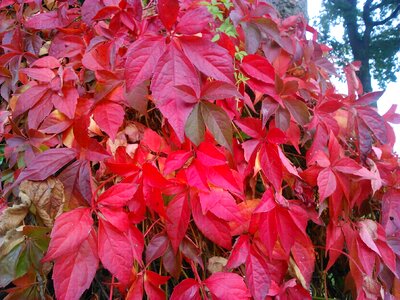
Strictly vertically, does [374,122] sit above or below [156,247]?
above

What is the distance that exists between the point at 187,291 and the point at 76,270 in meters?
0.15

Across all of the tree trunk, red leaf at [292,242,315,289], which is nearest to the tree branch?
the tree trunk

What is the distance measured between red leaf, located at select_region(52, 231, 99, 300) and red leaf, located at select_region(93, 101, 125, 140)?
0.50 feet

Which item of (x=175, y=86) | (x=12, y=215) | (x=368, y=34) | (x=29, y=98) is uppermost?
(x=175, y=86)

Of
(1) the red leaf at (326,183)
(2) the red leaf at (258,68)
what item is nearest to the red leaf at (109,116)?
(2) the red leaf at (258,68)

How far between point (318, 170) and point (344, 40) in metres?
4.70

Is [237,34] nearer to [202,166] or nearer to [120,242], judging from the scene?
[202,166]

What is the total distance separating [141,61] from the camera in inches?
21.0

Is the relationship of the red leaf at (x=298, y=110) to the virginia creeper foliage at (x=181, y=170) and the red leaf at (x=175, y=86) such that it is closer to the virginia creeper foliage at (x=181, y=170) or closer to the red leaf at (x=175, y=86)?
the virginia creeper foliage at (x=181, y=170)

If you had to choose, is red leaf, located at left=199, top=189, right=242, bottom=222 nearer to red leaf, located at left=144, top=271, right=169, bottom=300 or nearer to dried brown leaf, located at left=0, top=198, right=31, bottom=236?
red leaf, located at left=144, top=271, right=169, bottom=300

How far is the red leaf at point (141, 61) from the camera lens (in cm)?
53

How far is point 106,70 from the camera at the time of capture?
625 millimetres

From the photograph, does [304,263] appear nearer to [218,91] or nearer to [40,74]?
[218,91]

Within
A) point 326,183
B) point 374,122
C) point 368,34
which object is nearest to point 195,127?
point 326,183
